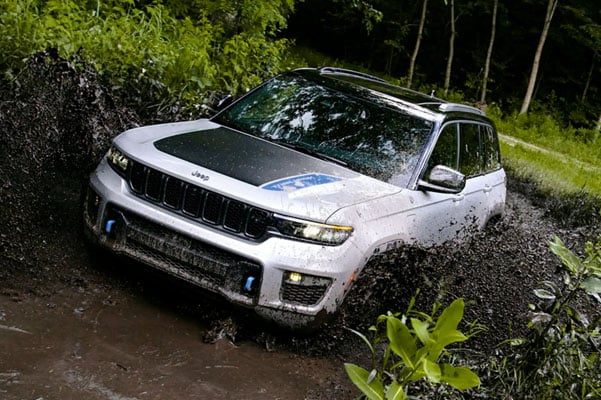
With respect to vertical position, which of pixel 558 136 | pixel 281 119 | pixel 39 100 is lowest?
pixel 558 136

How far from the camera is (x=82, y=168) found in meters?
6.27

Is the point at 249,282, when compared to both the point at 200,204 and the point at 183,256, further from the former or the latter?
the point at 200,204

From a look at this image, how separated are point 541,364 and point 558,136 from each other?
1983 centimetres

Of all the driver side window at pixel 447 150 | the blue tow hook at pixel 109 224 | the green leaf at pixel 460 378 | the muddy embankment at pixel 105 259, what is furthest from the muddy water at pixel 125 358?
the driver side window at pixel 447 150

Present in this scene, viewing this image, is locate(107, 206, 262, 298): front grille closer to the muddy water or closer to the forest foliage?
the muddy water

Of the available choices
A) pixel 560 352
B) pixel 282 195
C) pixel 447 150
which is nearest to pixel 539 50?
pixel 447 150

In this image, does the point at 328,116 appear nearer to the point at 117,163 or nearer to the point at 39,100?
the point at 117,163

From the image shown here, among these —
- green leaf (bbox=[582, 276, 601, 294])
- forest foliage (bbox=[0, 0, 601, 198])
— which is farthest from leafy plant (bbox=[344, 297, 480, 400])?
forest foliage (bbox=[0, 0, 601, 198])

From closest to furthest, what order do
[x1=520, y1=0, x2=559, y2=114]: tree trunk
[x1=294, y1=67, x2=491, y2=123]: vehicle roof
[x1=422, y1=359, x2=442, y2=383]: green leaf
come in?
1. [x1=422, y1=359, x2=442, y2=383]: green leaf
2. [x1=294, y1=67, x2=491, y2=123]: vehicle roof
3. [x1=520, y1=0, x2=559, y2=114]: tree trunk

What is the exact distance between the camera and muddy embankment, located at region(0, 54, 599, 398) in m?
4.47

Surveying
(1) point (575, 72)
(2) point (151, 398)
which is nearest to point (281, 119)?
(2) point (151, 398)

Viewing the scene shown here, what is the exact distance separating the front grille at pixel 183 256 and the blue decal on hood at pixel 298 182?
1.74 ft

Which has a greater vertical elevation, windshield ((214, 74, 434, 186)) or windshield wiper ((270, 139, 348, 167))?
windshield ((214, 74, 434, 186))

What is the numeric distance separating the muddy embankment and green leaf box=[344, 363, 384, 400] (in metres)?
1.29
